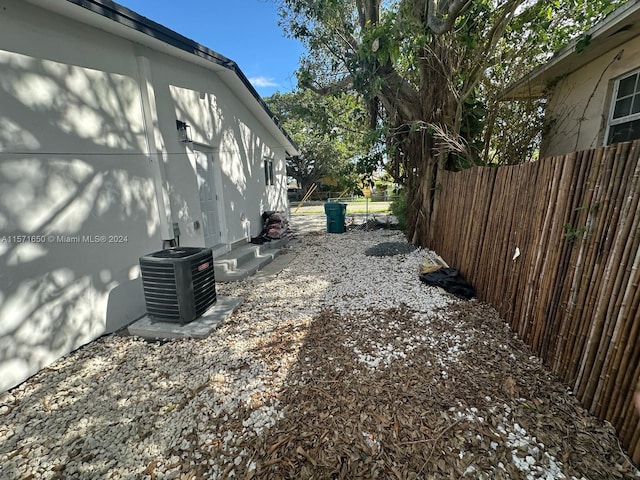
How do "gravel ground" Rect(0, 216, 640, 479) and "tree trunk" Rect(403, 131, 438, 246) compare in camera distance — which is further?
"tree trunk" Rect(403, 131, 438, 246)

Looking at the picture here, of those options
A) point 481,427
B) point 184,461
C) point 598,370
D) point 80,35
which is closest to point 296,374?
point 184,461

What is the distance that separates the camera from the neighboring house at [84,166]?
2.65 meters

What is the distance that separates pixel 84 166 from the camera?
3.23 m

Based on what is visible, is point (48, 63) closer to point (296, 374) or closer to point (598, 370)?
point (296, 374)

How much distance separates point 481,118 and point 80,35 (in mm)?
6864

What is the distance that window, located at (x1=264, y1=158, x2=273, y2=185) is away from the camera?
31.1 feet

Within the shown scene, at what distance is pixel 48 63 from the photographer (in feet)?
9.62

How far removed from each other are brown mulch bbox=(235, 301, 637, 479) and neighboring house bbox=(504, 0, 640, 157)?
428 centimetres

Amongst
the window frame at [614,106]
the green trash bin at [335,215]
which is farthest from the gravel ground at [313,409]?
the green trash bin at [335,215]

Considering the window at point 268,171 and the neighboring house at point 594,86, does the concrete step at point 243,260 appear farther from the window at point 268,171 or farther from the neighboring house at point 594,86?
the neighboring house at point 594,86

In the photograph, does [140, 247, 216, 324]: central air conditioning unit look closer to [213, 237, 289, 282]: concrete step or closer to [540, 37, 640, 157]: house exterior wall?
[213, 237, 289, 282]: concrete step

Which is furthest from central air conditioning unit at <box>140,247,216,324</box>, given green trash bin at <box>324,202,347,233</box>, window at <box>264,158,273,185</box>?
green trash bin at <box>324,202,347,233</box>

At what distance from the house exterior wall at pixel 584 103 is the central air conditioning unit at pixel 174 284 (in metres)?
6.71

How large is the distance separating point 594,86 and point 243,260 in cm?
719
